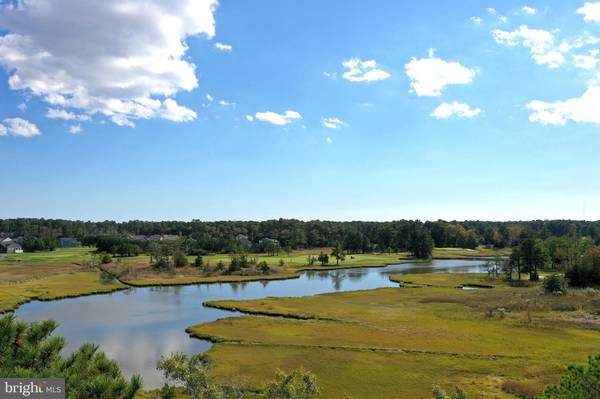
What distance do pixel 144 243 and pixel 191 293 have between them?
10444 cm

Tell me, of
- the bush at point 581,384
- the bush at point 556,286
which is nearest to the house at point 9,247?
the bush at point 556,286

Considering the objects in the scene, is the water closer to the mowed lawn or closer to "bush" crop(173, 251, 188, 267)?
the mowed lawn

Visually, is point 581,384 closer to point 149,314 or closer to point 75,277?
point 149,314

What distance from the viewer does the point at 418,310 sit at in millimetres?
65688

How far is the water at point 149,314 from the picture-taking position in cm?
4416

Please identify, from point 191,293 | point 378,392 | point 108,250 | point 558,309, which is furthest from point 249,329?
point 108,250

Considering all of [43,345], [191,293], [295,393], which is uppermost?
[43,345]

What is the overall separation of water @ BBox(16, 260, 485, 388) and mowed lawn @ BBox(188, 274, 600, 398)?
4.76 m

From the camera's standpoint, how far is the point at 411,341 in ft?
152

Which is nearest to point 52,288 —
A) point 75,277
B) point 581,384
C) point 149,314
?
point 75,277

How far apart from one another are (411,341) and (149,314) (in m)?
38.0

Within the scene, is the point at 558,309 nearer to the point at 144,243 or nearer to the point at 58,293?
the point at 58,293

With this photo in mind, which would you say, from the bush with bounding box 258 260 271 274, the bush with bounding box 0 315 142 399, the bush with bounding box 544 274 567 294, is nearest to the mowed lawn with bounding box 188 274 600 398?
the bush with bounding box 544 274 567 294

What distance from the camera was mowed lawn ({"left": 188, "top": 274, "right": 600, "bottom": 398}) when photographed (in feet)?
113
